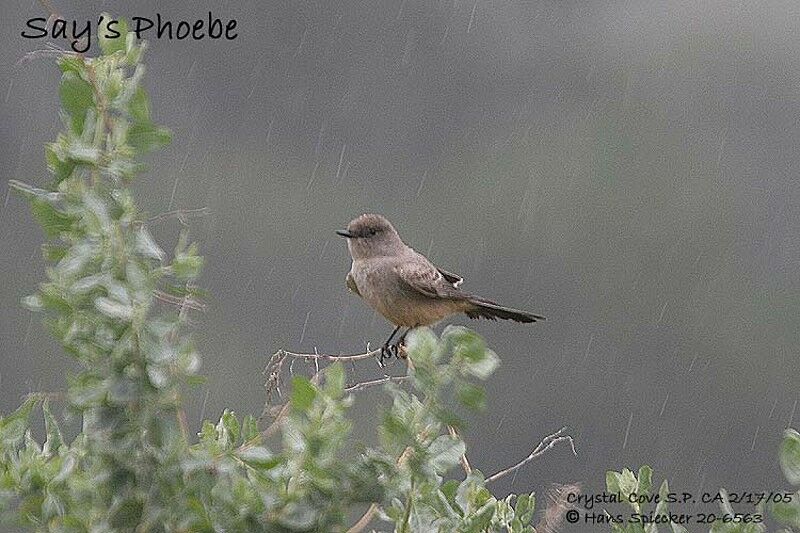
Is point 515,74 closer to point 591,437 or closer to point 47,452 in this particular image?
point 591,437

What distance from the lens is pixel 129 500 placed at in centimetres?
96

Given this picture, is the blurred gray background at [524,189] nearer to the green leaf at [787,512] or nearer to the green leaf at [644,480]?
the green leaf at [644,480]

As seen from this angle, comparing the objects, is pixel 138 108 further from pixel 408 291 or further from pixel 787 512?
pixel 408 291

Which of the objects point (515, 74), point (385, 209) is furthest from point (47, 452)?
point (515, 74)

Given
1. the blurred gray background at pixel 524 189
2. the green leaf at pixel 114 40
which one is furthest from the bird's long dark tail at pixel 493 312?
the blurred gray background at pixel 524 189

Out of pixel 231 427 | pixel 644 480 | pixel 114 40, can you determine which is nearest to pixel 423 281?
pixel 644 480

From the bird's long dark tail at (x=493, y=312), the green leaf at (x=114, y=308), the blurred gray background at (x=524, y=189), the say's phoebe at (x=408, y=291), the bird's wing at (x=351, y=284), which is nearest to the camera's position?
the green leaf at (x=114, y=308)

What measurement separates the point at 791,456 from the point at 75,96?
639 mm

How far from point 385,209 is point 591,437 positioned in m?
2.37

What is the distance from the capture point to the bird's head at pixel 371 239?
322 centimetres

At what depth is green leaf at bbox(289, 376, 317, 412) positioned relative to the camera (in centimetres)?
97

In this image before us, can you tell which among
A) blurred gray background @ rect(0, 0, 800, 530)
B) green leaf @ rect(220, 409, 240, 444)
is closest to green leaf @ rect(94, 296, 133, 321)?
green leaf @ rect(220, 409, 240, 444)

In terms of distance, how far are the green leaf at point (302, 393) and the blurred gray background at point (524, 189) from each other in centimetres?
541

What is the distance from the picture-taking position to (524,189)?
10.4 metres
